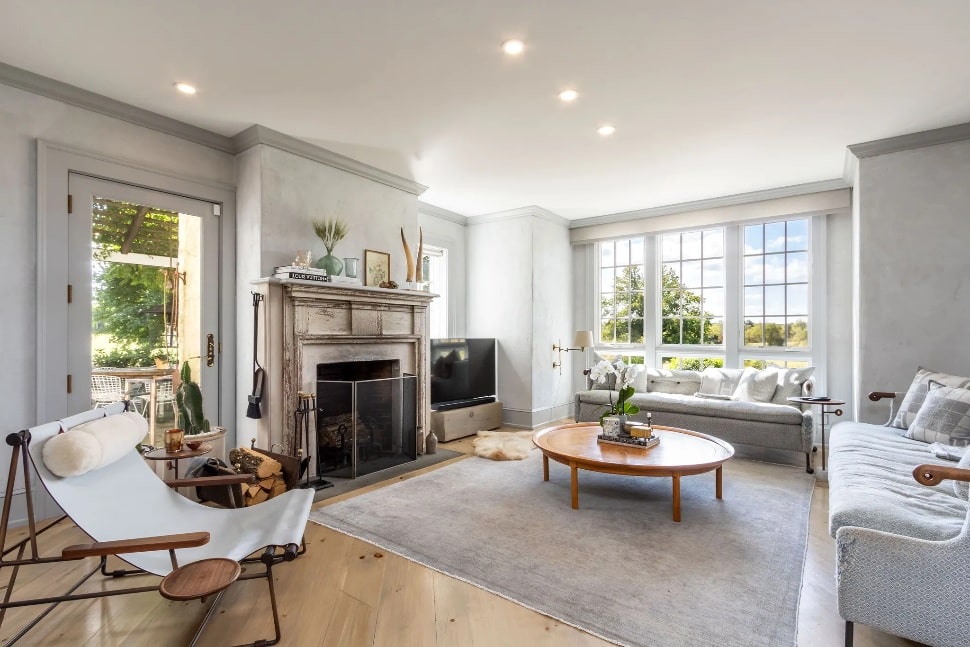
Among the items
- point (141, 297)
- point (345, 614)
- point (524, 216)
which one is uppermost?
point (524, 216)

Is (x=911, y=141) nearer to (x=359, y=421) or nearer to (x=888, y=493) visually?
(x=888, y=493)

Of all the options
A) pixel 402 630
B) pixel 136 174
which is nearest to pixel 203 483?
pixel 402 630

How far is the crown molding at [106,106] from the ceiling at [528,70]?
0.06 metres

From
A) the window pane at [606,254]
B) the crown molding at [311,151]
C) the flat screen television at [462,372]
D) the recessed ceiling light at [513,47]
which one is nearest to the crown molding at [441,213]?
the crown molding at [311,151]

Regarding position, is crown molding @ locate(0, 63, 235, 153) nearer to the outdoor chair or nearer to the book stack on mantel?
the book stack on mantel

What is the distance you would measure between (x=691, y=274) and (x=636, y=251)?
76 centimetres

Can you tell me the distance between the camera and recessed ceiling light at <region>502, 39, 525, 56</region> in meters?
2.54

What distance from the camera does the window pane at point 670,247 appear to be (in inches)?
237

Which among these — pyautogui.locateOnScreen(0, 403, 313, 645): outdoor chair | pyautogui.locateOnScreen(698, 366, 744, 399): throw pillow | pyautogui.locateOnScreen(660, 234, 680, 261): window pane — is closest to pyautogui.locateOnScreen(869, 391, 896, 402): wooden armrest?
pyautogui.locateOnScreen(698, 366, 744, 399): throw pillow

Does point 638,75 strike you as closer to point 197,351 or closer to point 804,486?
point 804,486

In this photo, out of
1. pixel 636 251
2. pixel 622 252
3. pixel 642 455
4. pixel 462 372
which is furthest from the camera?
pixel 622 252

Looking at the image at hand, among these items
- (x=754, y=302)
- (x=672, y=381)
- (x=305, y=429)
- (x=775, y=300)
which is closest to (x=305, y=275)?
(x=305, y=429)

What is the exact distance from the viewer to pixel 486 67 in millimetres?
2781

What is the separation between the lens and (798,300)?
17.1 ft
